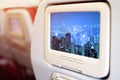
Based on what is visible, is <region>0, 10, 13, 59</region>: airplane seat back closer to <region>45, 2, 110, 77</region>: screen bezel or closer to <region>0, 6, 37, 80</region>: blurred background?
<region>0, 6, 37, 80</region>: blurred background

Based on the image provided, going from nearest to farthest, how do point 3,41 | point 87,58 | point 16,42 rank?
point 87,58
point 16,42
point 3,41

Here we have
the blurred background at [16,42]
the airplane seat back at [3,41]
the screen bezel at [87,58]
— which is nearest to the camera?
the screen bezel at [87,58]

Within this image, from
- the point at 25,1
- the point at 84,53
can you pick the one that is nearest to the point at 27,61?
the point at 25,1

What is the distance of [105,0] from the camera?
1008 millimetres

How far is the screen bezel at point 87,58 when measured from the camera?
0.99 meters

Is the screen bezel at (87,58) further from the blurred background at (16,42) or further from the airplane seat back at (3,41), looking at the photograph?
the airplane seat back at (3,41)

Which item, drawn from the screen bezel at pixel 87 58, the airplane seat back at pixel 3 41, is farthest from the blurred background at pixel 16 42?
the screen bezel at pixel 87 58

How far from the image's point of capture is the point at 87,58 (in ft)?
3.61

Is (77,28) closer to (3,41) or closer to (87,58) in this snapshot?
(87,58)

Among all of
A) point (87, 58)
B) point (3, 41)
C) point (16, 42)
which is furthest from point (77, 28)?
point (3, 41)

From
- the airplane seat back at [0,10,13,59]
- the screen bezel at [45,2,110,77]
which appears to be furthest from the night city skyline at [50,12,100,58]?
the airplane seat back at [0,10,13,59]

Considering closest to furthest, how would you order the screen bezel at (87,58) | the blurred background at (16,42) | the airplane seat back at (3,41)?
the screen bezel at (87,58)
the blurred background at (16,42)
the airplane seat back at (3,41)

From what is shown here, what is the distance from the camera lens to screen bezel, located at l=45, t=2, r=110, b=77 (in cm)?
99

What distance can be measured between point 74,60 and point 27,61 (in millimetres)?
542
